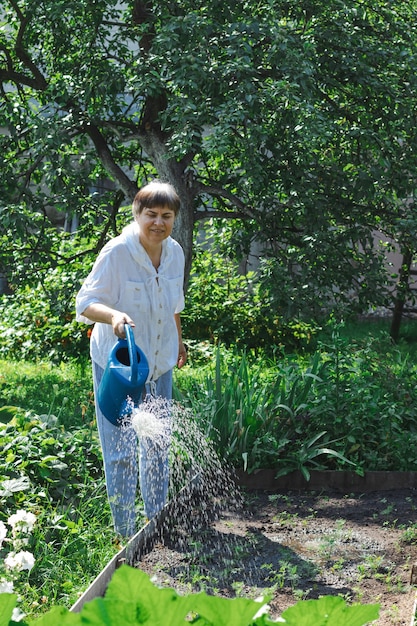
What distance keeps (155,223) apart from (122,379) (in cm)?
73

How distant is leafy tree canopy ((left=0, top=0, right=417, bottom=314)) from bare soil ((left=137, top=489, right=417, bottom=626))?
2.59 m

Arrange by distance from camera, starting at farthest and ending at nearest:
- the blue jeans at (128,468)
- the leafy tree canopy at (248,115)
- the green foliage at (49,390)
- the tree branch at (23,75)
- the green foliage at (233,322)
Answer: the green foliage at (233,322)
the tree branch at (23,75)
the leafy tree canopy at (248,115)
the green foliage at (49,390)
the blue jeans at (128,468)

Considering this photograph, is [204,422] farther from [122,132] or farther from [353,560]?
[122,132]

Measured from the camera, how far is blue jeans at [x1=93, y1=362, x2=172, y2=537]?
4.15m

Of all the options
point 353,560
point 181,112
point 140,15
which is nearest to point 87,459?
point 353,560

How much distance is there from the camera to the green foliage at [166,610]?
3.40 ft

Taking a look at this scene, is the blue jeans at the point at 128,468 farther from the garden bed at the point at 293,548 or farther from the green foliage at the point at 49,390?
the green foliage at the point at 49,390

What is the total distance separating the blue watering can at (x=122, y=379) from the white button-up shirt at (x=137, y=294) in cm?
24

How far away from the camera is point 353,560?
4000mm

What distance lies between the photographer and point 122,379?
374 centimetres

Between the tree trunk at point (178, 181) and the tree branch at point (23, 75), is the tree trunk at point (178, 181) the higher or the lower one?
the lower one

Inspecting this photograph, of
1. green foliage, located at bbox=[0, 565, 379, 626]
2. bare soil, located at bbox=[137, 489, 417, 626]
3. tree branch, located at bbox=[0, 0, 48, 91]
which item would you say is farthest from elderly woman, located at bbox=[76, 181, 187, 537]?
tree branch, located at bbox=[0, 0, 48, 91]

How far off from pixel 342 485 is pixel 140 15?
4.78 meters

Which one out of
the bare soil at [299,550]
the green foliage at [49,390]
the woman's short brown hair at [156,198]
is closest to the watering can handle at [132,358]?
the woman's short brown hair at [156,198]
